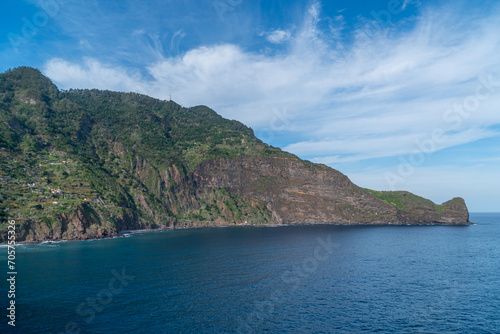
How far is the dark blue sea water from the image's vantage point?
4916 cm

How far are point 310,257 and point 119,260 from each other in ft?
212

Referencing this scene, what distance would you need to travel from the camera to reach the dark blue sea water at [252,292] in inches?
1935

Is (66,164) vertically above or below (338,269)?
above

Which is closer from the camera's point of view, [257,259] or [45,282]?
[45,282]

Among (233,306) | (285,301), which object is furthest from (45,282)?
(285,301)

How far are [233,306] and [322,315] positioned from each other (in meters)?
16.9

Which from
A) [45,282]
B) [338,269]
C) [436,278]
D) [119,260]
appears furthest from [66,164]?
[436,278]

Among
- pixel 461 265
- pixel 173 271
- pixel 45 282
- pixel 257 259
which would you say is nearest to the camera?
pixel 45 282

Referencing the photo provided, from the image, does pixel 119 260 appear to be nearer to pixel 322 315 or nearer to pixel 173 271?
pixel 173 271

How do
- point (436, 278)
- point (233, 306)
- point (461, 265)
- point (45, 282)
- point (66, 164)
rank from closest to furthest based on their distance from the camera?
point (233, 306)
point (45, 282)
point (436, 278)
point (461, 265)
point (66, 164)

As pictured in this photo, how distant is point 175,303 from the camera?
58.1 m

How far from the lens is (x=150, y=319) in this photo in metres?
50.2

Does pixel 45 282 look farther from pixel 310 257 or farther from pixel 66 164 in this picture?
pixel 66 164

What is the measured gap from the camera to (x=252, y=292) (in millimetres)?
65375
